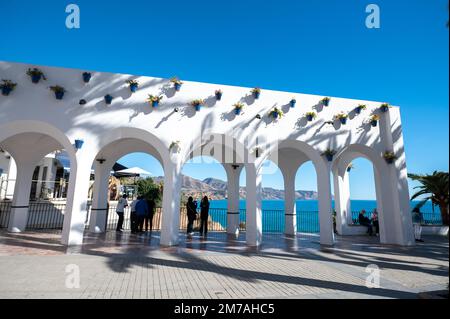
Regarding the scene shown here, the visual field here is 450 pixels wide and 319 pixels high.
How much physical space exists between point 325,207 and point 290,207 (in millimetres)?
3694

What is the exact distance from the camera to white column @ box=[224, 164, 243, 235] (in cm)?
1295

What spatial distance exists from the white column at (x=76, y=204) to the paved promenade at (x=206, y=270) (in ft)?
1.52

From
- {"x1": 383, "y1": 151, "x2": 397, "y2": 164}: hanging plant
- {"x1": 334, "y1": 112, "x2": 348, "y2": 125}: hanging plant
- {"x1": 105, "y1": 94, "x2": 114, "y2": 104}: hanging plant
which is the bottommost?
{"x1": 383, "y1": 151, "x2": 397, "y2": 164}: hanging plant

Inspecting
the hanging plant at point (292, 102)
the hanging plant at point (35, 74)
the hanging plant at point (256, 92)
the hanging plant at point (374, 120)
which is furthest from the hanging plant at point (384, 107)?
the hanging plant at point (35, 74)

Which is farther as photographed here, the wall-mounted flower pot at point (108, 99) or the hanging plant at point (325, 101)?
the hanging plant at point (325, 101)

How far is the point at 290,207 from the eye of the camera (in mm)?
13570

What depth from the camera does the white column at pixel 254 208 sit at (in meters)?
9.47

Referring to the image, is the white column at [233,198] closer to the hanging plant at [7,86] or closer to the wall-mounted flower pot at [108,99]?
the wall-mounted flower pot at [108,99]

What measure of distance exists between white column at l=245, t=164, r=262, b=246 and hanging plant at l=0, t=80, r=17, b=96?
8044mm

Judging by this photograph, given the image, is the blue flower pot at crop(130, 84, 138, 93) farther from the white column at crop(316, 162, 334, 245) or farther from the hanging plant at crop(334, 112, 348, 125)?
the hanging plant at crop(334, 112, 348, 125)

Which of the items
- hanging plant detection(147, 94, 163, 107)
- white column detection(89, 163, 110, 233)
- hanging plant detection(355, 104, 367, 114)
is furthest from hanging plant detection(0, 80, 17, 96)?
hanging plant detection(355, 104, 367, 114)

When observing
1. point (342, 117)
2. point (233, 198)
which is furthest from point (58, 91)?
point (342, 117)

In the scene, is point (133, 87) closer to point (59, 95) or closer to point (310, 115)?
point (59, 95)
